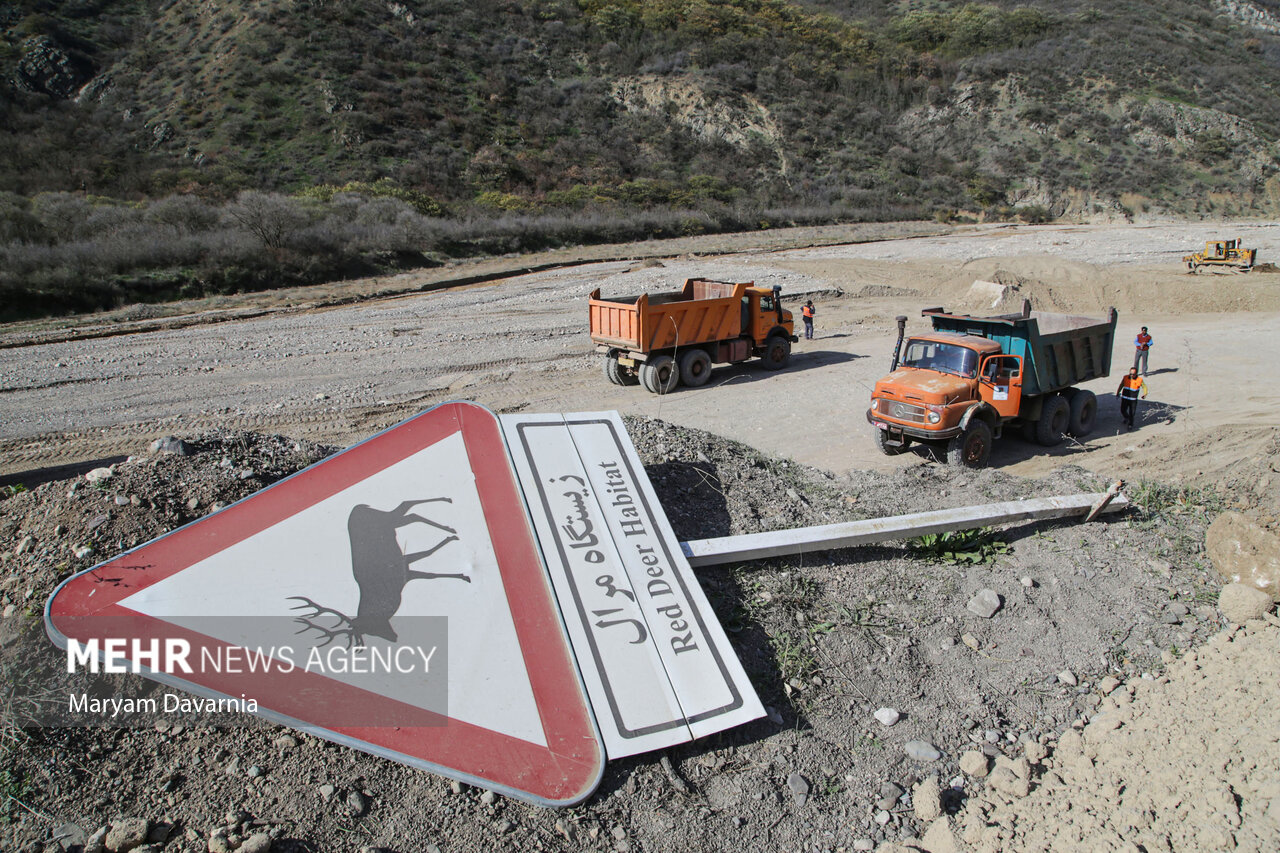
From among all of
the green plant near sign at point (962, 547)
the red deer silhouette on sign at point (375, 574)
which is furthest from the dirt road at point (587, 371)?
the red deer silhouette on sign at point (375, 574)

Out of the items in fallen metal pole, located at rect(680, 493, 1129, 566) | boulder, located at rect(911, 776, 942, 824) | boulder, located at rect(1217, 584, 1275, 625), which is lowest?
boulder, located at rect(911, 776, 942, 824)

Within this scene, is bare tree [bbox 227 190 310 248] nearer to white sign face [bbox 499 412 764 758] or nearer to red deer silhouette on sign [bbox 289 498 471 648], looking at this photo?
white sign face [bbox 499 412 764 758]

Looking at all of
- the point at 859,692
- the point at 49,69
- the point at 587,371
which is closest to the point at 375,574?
the point at 859,692

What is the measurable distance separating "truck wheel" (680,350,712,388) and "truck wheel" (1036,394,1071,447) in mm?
6552

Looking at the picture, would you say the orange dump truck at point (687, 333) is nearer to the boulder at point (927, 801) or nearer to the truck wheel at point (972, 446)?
the truck wheel at point (972, 446)

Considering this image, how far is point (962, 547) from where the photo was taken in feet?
20.8

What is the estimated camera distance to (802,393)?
15.6 m

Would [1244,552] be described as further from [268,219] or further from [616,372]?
[268,219]

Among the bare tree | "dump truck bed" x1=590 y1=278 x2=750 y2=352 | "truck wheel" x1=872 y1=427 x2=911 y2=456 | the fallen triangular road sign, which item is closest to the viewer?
the fallen triangular road sign

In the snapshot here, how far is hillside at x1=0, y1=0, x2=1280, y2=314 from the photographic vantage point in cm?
3161

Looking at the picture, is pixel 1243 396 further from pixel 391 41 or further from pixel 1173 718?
pixel 391 41

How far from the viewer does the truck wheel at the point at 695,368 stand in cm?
1583

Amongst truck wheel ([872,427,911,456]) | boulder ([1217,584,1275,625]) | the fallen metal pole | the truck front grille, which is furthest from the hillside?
boulder ([1217,584,1275,625])

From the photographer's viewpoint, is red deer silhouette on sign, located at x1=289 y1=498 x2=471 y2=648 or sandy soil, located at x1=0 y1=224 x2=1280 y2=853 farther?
red deer silhouette on sign, located at x1=289 y1=498 x2=471 y2=648
